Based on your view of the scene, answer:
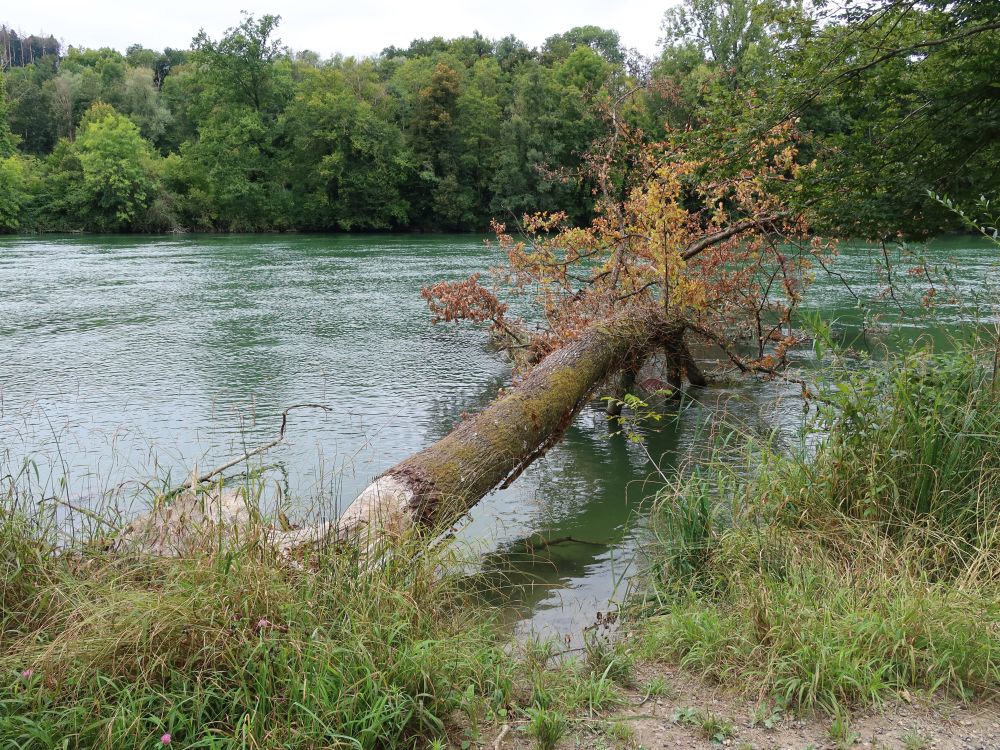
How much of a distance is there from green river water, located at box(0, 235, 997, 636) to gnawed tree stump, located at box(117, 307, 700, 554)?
0.73ft

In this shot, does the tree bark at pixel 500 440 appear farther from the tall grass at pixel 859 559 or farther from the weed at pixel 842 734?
the weed at pixel 842 734

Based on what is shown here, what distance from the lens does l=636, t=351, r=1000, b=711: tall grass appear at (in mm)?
2969

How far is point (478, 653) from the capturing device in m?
3.15

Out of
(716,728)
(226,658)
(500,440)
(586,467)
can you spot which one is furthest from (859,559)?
(586,467)

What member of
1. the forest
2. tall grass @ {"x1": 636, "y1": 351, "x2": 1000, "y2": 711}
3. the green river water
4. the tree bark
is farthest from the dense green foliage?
tall grass @ {"x1": 636, "y1": 351, "x2": 1000, "y2": 711}

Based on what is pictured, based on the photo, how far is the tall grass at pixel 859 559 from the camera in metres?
2.97

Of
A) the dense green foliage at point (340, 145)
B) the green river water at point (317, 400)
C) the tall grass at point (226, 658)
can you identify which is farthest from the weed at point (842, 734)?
the dense green foliage at point (340, 145)

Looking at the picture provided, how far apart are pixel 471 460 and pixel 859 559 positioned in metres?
2.31

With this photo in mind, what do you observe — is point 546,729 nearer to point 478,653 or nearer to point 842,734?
point 478,653

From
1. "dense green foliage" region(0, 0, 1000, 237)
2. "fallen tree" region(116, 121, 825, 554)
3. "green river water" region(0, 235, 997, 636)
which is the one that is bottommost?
"green river water" region(0, 235, 997, 636)

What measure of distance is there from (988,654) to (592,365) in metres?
4.42

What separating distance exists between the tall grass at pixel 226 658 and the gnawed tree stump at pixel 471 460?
1.17ft

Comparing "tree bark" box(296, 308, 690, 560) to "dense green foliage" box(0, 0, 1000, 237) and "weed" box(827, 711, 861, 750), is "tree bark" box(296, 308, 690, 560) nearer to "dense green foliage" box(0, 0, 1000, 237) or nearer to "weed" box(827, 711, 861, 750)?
"weed" box(827, 711, 861, 750)

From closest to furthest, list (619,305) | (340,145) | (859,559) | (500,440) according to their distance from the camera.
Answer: (859,559)
(500,440)
(619,305)
(340,145)
